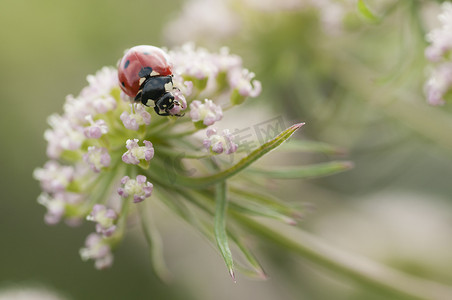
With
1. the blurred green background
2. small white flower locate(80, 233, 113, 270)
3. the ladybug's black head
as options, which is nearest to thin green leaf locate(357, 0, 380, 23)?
the ladybug's black head

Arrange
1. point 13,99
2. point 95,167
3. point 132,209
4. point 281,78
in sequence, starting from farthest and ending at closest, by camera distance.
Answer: point 13,99 → point 281,78 → point 132,209 → point 95,167

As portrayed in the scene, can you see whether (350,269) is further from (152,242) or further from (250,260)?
(152,242)

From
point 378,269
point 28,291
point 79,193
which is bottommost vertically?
point 28,291

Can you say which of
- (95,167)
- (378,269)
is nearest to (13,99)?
(95,167)

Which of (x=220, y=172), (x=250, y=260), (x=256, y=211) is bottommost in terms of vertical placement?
(x=250, y=260)

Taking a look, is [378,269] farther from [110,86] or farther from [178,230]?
[178,230]

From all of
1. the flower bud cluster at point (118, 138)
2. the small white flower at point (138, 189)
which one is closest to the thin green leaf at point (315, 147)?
the flower bud cluster at point (118, 138)

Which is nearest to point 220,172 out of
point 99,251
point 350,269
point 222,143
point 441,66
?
point 222,143
